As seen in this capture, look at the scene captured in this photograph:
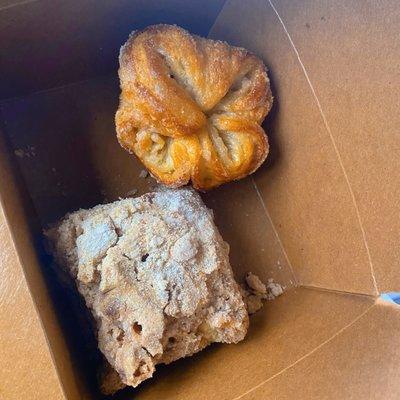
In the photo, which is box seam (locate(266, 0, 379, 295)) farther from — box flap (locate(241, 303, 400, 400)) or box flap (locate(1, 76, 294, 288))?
box flap (locate(1, 76, 294, 288))

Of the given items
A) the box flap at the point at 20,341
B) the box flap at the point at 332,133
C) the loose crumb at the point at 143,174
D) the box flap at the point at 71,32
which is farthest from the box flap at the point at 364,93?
the box flap at the point at 20,341

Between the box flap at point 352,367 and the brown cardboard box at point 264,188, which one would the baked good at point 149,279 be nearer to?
the brown cardboard box at point 264,188

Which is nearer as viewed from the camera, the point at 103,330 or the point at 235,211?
the point at 103,330

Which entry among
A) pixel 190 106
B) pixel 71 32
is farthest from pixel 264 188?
pixel 71 32

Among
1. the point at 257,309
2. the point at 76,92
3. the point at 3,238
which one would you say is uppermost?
the point at 76,92

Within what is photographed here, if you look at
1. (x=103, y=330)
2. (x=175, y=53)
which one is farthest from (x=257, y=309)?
(x=175, y=53)

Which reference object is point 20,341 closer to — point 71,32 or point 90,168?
point 90,168

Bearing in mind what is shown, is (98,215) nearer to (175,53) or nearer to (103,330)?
(103,330)

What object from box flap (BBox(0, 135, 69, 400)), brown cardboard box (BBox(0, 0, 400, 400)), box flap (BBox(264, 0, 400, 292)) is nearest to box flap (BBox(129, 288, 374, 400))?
brown cardboard box (BBox(0, 0, 400, 400))
